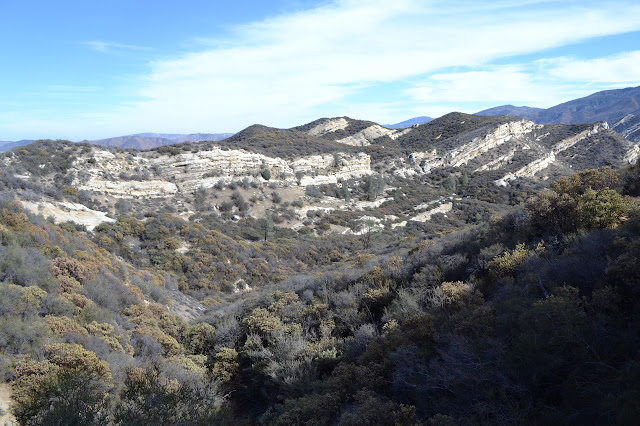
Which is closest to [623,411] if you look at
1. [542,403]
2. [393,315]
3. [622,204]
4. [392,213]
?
[542,403]

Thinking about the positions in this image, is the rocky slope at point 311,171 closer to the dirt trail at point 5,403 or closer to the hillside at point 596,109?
the dirt trail at point 5,403

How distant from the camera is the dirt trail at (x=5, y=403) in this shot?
468 centimetres

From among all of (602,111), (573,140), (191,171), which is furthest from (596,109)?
(191,171)

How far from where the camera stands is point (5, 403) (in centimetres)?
502

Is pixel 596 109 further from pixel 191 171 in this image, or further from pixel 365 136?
pixel 191 171

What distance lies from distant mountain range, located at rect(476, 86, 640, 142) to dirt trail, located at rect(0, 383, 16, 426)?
111m

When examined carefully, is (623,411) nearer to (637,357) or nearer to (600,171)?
(637,357)

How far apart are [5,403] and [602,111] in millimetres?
162808

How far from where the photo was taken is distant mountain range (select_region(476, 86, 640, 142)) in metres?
96.4

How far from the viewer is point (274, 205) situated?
100ft

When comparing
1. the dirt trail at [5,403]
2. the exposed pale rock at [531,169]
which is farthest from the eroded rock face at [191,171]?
the dirt trail at [5,403]

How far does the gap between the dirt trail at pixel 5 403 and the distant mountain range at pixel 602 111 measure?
363 feet

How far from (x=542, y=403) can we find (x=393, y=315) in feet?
13.8

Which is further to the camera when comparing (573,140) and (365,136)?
(365,136)
